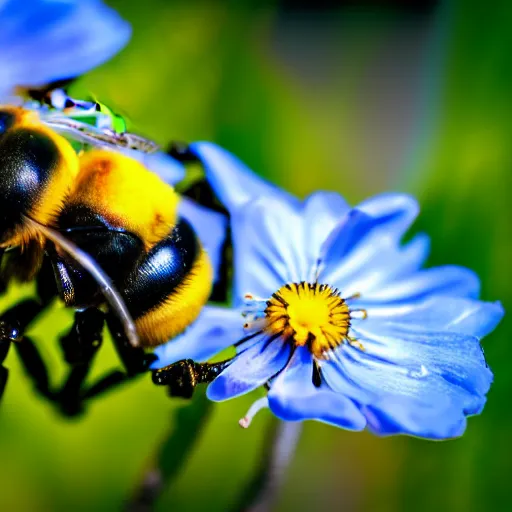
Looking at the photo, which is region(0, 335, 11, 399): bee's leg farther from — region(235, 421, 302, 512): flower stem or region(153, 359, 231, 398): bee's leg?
region(235, 421, 302, 512): flower stem

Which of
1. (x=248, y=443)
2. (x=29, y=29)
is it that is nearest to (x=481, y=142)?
(x=248, y=443)

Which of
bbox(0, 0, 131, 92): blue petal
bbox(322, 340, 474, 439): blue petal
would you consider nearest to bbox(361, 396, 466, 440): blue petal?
bbox(322, 340, 474, 439): blue petal

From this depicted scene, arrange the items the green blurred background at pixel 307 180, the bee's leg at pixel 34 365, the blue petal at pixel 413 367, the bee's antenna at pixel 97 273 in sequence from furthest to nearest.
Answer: the green blurred background at pixel 307 180, the bee's leg at pixel 34 365, the blue petal at pixel 413 367, the bee's antenna at pixel 97 273

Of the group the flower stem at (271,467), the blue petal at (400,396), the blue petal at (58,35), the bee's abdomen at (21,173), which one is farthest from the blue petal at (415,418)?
the blue petal at (58,35)

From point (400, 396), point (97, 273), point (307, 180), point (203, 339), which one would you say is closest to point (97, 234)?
point (97, 273)

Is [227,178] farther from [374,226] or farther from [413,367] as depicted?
[413,367]

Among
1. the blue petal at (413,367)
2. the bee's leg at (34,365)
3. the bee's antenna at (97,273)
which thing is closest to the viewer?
the bee's antenna at (97,273)

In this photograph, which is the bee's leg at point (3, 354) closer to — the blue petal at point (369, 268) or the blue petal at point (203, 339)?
the blue petal at point (203, 339)
